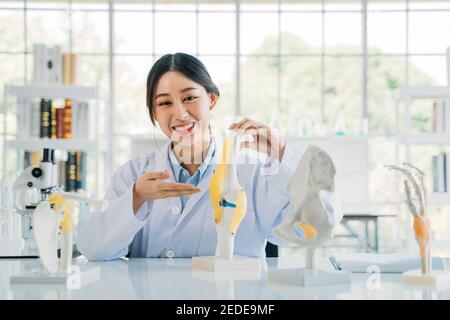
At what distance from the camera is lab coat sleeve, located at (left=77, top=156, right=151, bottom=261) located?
1.77m

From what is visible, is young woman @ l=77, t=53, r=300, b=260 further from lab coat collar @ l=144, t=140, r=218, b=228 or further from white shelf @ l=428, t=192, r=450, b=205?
white shelf @ l=428, t=192, r=450, b=205

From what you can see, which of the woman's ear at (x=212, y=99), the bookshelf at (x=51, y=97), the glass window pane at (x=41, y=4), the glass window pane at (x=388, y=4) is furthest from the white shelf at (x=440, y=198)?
the glass window pane at (x=41, y=4)

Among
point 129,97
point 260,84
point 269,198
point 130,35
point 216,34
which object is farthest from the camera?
point 260,84

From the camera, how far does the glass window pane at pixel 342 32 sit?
10594 millimetres

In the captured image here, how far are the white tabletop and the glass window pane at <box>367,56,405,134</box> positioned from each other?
33.0ft

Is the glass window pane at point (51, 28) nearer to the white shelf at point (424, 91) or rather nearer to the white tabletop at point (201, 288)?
the white shelf at point (424, 91)

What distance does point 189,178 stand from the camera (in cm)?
215

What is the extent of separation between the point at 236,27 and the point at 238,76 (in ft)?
1.85

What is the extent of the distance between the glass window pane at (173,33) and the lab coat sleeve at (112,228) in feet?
19.0

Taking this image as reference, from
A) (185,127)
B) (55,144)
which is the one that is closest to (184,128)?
(185,127)

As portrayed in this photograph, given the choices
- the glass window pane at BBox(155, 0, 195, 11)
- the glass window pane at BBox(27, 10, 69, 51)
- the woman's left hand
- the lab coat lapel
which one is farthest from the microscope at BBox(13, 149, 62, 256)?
the glass window pane at BBox(27, 10, 69, 51)

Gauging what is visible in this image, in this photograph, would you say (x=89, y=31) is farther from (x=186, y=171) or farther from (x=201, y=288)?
(x=201, y=288)

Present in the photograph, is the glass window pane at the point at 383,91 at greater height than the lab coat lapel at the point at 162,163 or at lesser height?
greater

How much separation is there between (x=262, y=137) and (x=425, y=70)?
11.2 metres
